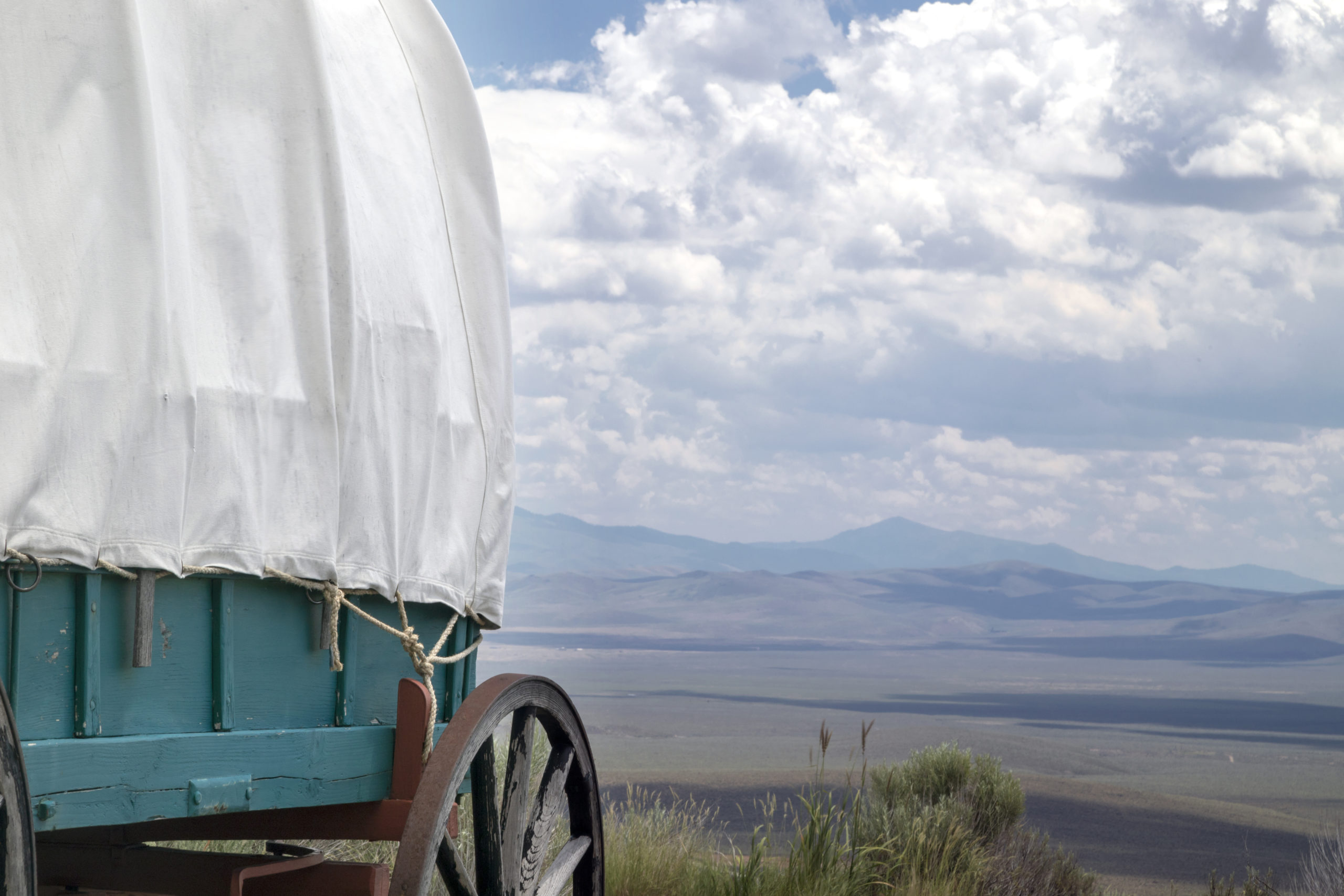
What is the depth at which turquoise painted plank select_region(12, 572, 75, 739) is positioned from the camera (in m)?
2.59

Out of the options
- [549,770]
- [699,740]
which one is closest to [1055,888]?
[549,770]

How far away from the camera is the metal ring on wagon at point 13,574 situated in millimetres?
2561

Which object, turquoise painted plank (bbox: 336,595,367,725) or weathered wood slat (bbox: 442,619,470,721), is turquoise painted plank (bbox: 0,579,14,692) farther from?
weathered wood slat (bbox: 442,619,470,721)

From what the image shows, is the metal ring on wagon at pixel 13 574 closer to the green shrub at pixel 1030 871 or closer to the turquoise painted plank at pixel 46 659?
the turquoise painted plank at pixel 46 659

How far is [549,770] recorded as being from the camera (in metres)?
4.34

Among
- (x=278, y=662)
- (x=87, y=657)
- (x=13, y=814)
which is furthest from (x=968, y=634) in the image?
(x=13, y=814)

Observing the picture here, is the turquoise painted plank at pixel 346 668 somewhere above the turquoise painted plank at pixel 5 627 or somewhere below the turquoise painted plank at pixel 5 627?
below

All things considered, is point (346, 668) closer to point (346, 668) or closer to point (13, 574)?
point (346, 668)

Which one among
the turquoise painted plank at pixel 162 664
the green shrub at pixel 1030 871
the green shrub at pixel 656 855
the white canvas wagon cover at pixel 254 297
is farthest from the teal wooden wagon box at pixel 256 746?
the green shrub at pixel 1030 871

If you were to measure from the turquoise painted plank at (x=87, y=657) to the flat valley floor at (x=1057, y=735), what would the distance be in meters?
3.04

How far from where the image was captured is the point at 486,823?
161 inches

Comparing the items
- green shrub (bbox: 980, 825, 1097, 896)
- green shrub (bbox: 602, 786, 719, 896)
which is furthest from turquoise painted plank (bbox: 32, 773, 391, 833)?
green shrub (bbox: 980, 825, 1097, 896)

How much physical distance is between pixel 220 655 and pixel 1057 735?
61.8m

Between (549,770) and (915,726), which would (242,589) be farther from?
(915,726)
